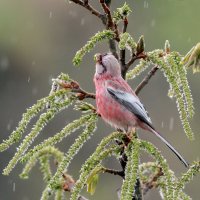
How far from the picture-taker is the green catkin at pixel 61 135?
2135 millimetres

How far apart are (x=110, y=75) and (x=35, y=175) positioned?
499 inches

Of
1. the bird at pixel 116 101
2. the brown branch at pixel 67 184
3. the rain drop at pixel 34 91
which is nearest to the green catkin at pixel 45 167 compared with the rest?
the brown branch at pixel 67 184

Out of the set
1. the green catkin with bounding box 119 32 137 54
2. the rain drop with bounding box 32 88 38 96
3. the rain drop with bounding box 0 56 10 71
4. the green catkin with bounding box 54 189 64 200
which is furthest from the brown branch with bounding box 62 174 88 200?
the rain drop with bounding box 0 56 10 71

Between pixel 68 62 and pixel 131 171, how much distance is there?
14011mm

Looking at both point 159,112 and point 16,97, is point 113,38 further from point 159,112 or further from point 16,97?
point 16,97

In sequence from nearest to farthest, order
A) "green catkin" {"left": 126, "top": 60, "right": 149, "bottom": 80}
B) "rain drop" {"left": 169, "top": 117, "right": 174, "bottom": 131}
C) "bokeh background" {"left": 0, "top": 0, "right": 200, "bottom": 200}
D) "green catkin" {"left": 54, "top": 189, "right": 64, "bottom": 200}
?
1. "green catkin" {"left": 126, "top": 60, "right": 149, "bottom": 80}
2. "green catkin" {"left": 54, "top": 189, "right": 64, "bottom": 200}
3. "bokeh background" {"left": 0, "top": 0, "right": 200, "bottom": 200}
4. "rain drop" {"left": 169, "top": 117, "right": 174, "bottom": 131}

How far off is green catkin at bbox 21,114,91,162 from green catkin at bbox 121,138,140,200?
160 mm

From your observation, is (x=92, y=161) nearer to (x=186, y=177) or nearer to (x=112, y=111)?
(x=186, y=177)

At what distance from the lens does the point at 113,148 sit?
222cm

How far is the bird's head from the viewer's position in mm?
2656

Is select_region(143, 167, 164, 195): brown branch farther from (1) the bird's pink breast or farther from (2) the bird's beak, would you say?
(2) the bird's beak

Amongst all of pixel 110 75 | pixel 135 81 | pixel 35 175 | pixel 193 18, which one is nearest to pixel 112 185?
pixel 35 175

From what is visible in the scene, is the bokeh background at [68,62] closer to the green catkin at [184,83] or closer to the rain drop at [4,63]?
the rain drop at [4,63]

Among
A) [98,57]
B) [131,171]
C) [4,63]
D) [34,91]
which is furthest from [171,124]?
[131,171]
